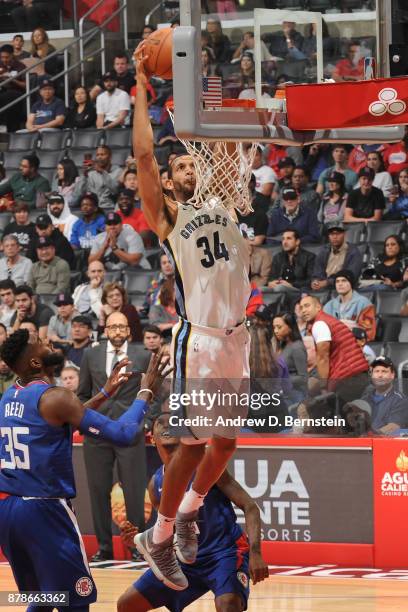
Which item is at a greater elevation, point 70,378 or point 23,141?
point 23,141

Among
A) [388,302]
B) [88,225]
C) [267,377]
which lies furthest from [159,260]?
[267,377]

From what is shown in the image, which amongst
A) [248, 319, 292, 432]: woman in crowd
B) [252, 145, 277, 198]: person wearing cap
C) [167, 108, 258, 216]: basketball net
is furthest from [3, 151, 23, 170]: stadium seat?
[167, 108, 258, 216]: basketball net

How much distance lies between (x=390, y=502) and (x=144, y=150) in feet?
15.5

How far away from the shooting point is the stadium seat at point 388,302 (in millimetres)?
12664

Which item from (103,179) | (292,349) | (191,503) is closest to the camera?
(191,503)

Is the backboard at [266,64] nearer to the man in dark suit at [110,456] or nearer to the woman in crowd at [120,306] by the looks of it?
the man in dark suit at [110,456]

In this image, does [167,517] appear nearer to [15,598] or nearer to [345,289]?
[15,598]

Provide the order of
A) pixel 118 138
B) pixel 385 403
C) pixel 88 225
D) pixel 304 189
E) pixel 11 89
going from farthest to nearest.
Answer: pixel 11 89 < pixel 118 138 < pixel 88 225 < pixel 304 189 < pixel 385 403

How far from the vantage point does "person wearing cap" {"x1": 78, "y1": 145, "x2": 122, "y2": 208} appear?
1573 centimetres

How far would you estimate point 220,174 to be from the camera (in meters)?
6.90

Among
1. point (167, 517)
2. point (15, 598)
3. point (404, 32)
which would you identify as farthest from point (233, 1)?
point (15, 598)

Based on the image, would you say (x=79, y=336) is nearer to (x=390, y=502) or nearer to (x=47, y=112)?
(x=390, y=502)

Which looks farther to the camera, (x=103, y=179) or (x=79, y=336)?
(x=103, y=179)

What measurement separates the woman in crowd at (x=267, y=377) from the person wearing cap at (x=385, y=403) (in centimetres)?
54
